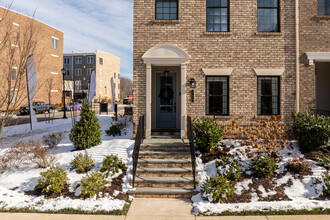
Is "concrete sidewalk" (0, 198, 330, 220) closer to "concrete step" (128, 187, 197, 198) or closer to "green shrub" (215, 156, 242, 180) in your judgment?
"concrete step" (128, 187, 197, 198)

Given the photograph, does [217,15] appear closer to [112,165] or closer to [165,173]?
[165,173]

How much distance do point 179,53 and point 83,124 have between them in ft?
15.0

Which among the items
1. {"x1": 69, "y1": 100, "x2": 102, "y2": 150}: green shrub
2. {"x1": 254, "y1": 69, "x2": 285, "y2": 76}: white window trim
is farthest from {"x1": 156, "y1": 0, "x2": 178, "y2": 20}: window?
{"x1": 69, "y1": 100, "x2": 102, "y2": 150}: green shrub

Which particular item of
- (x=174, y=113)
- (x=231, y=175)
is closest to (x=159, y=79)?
(x=174, y=113)

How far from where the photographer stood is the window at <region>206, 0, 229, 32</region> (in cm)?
893

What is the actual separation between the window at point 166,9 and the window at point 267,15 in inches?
137

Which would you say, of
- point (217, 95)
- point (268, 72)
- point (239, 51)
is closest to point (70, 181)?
point (217, 95)

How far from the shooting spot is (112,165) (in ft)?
21.9

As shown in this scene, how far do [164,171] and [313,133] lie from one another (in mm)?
5098

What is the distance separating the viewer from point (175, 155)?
7344mm

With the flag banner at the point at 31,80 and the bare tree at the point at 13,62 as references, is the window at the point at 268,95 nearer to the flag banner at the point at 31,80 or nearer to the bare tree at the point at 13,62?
the bare tree at the point at 13,62

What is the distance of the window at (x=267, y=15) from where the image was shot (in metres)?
8.97

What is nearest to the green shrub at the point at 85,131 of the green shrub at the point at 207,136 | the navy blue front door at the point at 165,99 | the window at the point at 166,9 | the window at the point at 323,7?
the navy blue front door at the point at 165,99

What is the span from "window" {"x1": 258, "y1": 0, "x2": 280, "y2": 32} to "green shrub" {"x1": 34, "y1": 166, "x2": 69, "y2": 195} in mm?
8968
